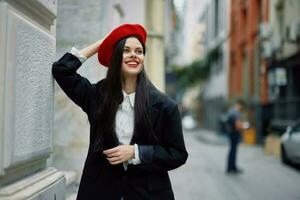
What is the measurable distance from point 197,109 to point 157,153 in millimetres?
48852

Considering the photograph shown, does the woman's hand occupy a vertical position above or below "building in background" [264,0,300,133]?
below

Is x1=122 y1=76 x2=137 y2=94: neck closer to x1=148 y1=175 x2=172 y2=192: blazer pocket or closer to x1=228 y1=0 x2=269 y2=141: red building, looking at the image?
x1=148 y1=175 x2=172 y2=192: blazer pocket

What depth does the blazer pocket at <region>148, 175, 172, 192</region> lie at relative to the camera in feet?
9.51

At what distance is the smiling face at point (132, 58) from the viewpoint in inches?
118

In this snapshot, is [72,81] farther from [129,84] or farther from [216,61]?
[216,61]

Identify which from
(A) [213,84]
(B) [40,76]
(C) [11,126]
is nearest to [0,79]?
(C) [11,126]

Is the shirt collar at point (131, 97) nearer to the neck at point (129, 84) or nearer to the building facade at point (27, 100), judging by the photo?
the neck at point (129, 84)

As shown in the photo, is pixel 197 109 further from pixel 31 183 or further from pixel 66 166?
pixel 31 183

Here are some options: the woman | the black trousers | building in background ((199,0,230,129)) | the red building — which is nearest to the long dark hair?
the woman

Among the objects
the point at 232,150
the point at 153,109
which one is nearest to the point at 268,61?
the point at 232,150

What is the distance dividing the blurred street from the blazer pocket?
5.69m

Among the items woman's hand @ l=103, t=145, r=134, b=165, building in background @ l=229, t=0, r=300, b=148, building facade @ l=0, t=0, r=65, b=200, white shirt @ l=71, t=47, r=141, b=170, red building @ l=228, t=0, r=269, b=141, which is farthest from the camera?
red building @ l=228, t=0, r=269, b=141

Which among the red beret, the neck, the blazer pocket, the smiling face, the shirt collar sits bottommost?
the blazer pocket

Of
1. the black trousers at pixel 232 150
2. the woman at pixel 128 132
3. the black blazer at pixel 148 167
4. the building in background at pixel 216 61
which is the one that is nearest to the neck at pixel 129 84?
the woman at pixel 128 132
